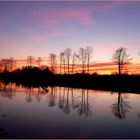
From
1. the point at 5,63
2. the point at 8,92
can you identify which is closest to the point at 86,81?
the point at 8,92

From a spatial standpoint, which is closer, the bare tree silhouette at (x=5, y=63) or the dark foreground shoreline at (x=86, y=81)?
the dark foreground shoreline at (x=86, y=81)

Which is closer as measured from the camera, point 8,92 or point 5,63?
point 8,92

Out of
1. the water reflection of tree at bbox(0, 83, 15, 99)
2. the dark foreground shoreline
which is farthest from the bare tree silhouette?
the water reflection of tree at bbox(0, 83, 15, 99)

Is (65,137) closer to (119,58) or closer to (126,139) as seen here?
(126,139)

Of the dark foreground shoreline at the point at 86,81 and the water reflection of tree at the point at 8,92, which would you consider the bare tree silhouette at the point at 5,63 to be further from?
the water reflection of tree at the point at 8,92

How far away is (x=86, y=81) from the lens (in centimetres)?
5541

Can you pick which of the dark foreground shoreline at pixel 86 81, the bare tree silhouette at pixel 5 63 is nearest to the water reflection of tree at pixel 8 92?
the dark foreground shoreline at pixel 86 81

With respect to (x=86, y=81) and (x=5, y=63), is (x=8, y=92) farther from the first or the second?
(x=5, y=63)

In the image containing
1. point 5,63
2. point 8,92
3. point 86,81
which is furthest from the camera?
point 5,63

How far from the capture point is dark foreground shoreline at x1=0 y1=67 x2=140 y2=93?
42806 millimetres

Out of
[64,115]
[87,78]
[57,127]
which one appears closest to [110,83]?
[87,78]

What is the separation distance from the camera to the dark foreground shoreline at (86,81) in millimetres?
42806

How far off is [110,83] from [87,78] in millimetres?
10051

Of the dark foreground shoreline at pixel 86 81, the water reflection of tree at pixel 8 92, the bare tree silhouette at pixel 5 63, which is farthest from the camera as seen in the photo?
the bare tree silhouette at pixel 5 63
